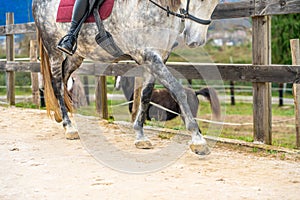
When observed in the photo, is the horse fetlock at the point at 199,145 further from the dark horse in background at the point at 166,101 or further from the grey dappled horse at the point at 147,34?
the dark horse in background at the point at 166,101

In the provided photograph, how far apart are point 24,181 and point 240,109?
568 inches

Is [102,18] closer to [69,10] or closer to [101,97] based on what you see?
Answer: [69,10]

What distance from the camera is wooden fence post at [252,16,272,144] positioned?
5023 millimetres

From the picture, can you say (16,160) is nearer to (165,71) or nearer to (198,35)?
(165,71)

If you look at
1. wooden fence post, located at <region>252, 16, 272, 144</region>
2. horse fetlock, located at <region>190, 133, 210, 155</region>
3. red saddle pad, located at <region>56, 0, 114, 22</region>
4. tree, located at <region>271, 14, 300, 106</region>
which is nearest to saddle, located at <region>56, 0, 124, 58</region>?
red saddle pad, located at <region>56, 0, 114, 22</region>

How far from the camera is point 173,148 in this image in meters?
4.87

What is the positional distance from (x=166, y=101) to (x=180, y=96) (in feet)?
19.1

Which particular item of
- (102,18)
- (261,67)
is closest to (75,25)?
(102,18)

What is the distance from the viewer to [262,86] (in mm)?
5047

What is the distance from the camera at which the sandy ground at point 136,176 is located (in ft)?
10.6

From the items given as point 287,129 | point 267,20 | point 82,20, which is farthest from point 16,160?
point 287,129

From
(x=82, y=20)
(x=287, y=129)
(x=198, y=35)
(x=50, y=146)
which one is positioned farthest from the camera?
(x=287, y=129)

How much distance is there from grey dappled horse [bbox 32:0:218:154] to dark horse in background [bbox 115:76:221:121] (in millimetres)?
2312

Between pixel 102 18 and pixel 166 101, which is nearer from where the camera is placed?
pixel 102 18
